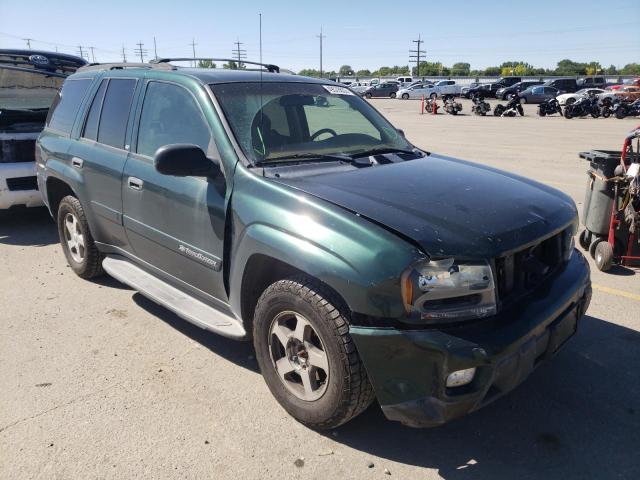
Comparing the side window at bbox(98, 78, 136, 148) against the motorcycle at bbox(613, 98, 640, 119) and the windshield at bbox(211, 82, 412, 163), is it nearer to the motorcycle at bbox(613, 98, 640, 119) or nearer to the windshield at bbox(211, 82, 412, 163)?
the windshield at bbox(211, 82, 412, 163)

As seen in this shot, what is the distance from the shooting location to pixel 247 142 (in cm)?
325

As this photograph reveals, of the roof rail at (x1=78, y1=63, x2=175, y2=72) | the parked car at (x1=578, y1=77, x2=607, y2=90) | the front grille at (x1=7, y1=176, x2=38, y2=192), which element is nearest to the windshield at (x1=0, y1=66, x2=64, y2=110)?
the front grille at (x1=7, y1=176, x2=38, y2=192)

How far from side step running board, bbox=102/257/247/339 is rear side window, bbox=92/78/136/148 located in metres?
0.96

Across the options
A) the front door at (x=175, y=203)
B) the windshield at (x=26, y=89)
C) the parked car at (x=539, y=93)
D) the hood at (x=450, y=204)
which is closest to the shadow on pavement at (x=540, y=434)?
the hood at (x=450, y=204)

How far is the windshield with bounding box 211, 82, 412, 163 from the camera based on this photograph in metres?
3.33

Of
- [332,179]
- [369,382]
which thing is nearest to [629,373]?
[369,382]

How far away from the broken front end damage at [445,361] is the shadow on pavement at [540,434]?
15.6 inches

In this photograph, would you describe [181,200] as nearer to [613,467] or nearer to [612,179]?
[613,467]

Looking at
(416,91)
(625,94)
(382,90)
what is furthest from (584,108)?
(382,90)

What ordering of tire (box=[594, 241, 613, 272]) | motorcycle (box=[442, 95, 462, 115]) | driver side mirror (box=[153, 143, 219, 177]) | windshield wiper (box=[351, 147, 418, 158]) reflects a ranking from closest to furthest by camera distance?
driver side mirror (box=[153, 143, 219, 177]) < windshield wiper (box=[351, 147, 418, 158]) < tire (box=[594, 241, 613, 272]) < motorcycle (box=[442, 95, 462, 115])

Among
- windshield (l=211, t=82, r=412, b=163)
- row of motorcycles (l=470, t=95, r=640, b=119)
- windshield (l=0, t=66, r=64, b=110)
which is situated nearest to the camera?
windshield (l=211, t=82, r=412, b=163)

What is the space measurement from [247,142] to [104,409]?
69.7 inches

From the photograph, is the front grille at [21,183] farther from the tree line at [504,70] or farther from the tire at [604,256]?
the tree line at [504,70]

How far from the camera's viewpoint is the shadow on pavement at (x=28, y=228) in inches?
258
